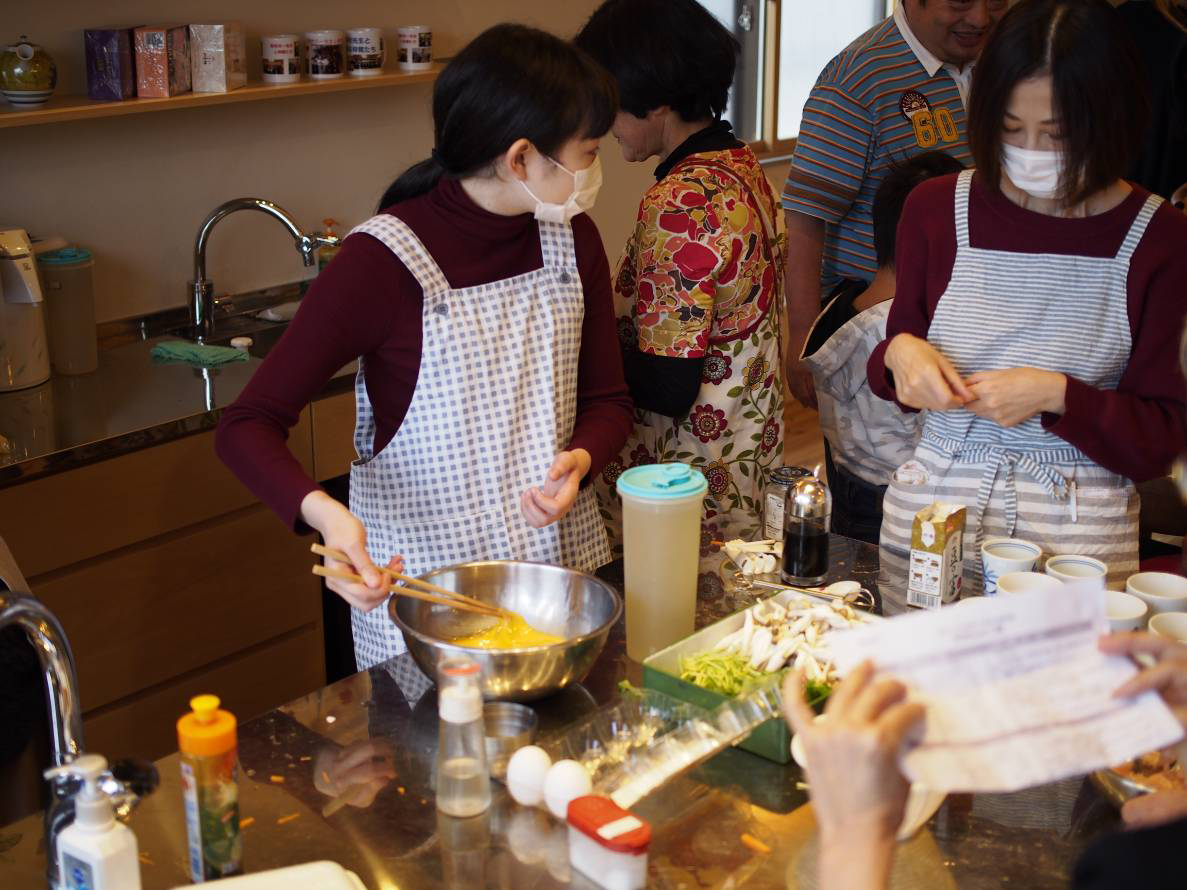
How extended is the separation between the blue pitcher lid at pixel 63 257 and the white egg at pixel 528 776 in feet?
6.24

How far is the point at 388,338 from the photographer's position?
181cm

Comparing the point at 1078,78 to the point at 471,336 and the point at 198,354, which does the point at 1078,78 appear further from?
the point at 198,354

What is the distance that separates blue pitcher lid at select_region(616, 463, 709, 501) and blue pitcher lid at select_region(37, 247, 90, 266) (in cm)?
163

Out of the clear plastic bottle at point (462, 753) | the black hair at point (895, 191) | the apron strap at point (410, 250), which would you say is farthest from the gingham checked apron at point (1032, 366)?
the clear plastic bottle at point (462, 753)

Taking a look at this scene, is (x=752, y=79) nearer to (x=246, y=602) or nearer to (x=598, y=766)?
(x=246, y=602)

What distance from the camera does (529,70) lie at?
5.82ft

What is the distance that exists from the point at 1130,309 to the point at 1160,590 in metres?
0.40

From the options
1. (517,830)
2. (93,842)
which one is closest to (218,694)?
(517,830)

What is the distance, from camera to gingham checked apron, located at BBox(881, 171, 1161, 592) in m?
1.82

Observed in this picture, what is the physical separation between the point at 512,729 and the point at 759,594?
51 cm

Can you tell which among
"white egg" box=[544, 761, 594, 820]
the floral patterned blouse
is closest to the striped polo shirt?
the floral patterned blouse

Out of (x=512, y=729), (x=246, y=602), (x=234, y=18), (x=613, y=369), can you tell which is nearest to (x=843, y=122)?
(x=613, y=369)

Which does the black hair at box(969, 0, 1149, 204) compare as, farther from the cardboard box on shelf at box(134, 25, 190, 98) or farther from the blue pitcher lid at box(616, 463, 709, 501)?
the cardboard box on shelf at box(134, 25, 190, 98)

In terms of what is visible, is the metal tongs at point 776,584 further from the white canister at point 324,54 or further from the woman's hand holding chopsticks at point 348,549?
the white canister at point 324,54
